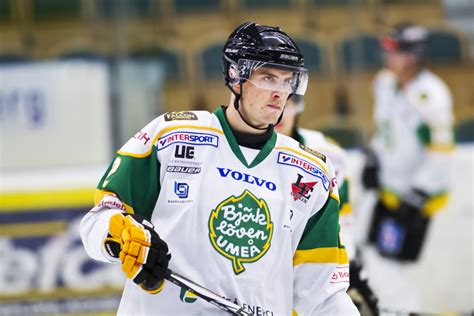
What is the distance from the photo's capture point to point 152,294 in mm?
2752

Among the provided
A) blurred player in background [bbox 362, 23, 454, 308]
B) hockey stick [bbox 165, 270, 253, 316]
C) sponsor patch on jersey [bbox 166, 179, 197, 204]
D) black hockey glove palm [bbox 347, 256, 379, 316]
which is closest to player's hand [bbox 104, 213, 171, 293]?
hockey stick [bbox 165, 270, 253, 316]

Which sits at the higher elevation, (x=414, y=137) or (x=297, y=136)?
(x=297, y=136)

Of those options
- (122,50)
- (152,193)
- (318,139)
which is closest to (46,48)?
(122,50)

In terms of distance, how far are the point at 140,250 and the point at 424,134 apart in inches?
152

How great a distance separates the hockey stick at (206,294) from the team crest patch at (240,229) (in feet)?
0.31

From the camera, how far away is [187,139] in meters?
2.77

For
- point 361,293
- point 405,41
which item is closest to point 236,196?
point 361,293

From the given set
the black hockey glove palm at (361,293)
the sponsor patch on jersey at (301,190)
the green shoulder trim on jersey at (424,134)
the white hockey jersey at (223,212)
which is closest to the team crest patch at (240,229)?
the white hockey jersey at (223,212)

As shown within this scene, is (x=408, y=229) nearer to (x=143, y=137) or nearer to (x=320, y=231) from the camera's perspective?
(x=320, y=231)

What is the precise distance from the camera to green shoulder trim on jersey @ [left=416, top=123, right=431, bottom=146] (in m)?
6.08

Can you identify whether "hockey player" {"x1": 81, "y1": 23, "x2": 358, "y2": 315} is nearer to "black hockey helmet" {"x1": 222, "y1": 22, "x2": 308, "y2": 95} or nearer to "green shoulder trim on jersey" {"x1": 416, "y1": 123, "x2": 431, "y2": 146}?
"black hockey helmet" {"x1": 222, "y1": 22, "x2": 308, "y2": 95}

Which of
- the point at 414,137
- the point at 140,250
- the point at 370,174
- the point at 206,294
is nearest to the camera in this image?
the point at 140,250

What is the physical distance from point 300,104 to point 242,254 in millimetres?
1629

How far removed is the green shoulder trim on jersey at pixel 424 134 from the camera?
608cm
